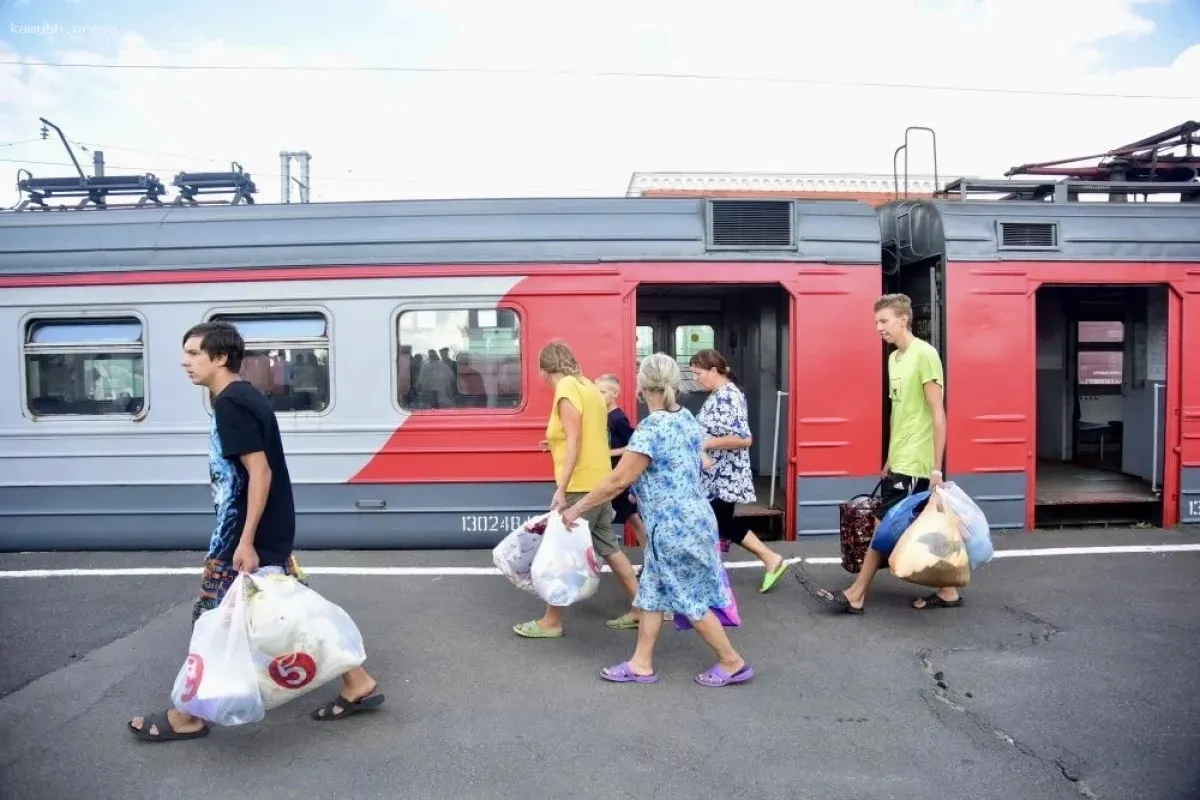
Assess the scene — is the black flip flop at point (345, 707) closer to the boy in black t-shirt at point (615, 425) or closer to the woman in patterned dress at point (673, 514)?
the woman in patterned dress at point (673, 514)

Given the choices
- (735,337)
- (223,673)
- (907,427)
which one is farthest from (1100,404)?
(223,673)

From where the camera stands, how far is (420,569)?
6328mm

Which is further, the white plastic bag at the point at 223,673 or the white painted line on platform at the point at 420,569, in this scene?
the white painted line on platform at the point at 420,569

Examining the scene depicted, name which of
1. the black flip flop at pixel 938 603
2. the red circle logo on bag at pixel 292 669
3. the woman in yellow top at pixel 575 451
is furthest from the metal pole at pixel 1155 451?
the red circle logo on bag at pixel 292 669

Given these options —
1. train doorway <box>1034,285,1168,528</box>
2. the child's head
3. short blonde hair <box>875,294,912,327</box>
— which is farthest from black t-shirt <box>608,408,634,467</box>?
train doorway <box>1034,285,1168,528</box>

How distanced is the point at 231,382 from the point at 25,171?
509 centimetres

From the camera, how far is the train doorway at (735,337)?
8328mm

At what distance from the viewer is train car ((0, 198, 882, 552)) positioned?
661 centimetres

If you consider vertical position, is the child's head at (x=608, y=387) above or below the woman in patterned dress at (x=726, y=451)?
above

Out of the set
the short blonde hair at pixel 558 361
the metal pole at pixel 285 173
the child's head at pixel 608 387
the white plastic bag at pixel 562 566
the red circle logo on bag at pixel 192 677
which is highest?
the metal pole at pixel 285 173

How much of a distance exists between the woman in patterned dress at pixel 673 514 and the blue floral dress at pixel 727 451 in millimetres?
1111

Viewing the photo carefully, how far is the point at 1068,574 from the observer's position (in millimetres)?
6012

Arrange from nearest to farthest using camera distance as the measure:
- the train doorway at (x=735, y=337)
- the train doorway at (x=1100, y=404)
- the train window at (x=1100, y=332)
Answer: the train doorway at (x=1100, y=404), the train doorway at (x=735, y=337), the train window at (x=1100, y=332)

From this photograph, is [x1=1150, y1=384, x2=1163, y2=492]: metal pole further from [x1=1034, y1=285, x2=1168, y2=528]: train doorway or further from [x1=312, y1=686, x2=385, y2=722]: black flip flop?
[x1=312, y1=686, x2=385, y2=722]: black flip flop
